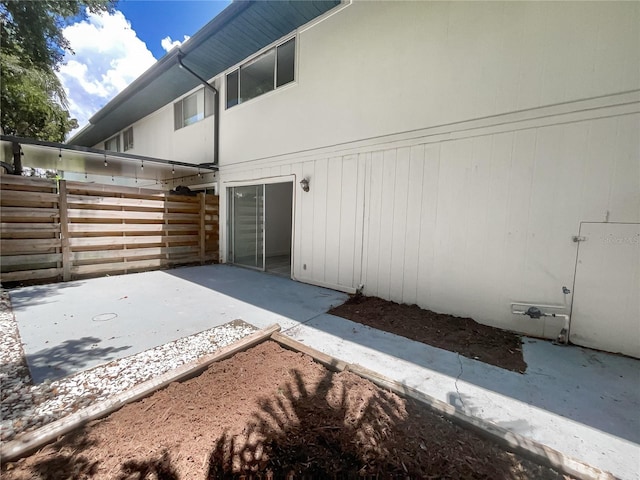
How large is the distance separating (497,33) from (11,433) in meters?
6.23

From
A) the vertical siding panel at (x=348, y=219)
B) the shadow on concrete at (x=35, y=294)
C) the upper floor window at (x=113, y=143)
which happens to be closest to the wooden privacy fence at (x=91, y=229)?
the shadow on concrete at (x=35, y=294)

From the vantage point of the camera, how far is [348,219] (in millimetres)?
5098

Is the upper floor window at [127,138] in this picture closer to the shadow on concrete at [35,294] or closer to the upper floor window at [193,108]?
the upper floor window at [193,108]

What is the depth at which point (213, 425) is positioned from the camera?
5.83 feet

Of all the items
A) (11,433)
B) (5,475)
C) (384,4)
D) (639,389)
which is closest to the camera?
(5,475)

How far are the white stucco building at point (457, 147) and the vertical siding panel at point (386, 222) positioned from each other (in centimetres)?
3

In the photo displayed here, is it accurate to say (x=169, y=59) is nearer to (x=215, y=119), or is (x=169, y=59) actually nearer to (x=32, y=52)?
(x=215, y=119)

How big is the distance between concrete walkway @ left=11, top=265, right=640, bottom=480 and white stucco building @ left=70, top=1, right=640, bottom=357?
0.86m

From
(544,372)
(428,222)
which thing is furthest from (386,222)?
(544,372)

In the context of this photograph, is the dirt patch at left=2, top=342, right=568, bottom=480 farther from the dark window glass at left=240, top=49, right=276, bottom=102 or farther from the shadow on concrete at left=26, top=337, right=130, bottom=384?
the dark window glass at left=240, top=49, right=276, bottom=102

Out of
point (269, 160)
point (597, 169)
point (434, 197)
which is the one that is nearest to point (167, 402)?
point (434, 197)

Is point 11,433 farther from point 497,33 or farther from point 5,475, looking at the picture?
point 497,33

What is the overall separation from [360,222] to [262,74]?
4.75 m

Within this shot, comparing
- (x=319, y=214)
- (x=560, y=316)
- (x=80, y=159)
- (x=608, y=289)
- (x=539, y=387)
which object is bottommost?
(x=539, y=387)
